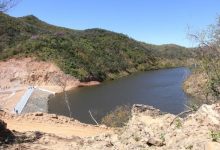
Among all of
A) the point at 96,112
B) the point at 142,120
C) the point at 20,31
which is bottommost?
the point at 96,112

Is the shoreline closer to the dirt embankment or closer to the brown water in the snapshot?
the dirt embankment

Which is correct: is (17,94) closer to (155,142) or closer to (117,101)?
(117,101)

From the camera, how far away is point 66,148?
13484mm

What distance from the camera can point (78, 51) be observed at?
322 ft

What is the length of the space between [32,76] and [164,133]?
68688 millimetres

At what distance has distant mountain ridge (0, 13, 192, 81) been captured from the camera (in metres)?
85.6

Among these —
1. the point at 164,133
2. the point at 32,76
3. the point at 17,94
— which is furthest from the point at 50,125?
the point at 32,76

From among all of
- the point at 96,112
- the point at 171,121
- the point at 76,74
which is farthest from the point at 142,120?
the point at 76,74

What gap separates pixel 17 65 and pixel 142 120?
71086 mm

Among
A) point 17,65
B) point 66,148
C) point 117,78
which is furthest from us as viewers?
point 117,78

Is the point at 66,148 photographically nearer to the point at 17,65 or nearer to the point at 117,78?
the point at 17,65

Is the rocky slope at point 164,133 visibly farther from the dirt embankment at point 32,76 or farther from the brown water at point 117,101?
the dirt embankment at point 32,76

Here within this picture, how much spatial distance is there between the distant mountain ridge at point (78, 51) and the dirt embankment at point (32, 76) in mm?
1898

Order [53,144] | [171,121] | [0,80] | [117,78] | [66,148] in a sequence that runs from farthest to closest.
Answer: [117,78] < [0,80] < [53,144] < [66,148] < [171,121]
